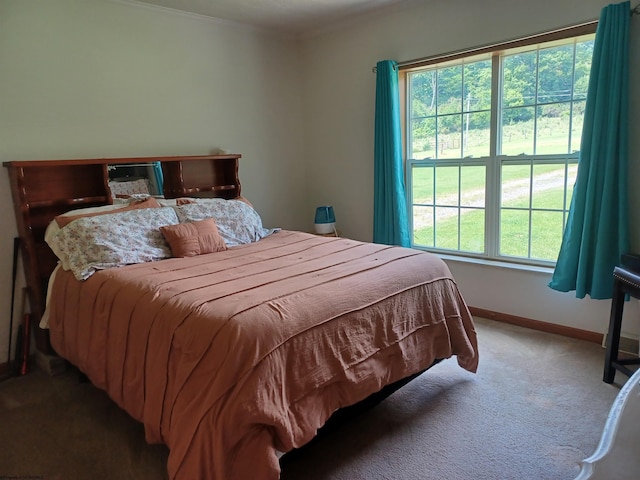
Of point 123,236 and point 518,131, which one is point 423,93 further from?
point 123,236

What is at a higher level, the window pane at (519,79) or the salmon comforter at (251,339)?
the window pane at (519,79)

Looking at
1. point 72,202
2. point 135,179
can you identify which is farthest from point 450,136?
point 72,202

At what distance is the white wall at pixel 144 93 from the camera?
2820 mm

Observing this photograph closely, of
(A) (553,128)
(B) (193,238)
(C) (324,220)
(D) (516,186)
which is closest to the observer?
(B) (193,238)

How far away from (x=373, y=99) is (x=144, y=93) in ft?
6.36

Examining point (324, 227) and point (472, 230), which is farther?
point (324, 227)

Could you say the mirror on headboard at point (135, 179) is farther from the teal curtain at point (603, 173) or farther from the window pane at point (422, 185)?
the teal curtain at point (603, 173)

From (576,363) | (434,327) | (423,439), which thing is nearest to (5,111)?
(434,327)

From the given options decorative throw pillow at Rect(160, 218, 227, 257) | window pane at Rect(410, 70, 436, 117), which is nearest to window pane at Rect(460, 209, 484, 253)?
window pane at Rect(410, 70, 436, 117)

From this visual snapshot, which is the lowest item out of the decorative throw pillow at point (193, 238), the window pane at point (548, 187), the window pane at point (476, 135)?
the decorative throw pillow at point (193, 238)

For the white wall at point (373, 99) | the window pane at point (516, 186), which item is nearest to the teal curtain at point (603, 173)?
the white wall at point (373, 99)

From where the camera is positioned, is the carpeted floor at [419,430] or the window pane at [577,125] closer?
the carpeted floor at [419,430]

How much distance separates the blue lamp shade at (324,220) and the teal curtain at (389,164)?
493 mm

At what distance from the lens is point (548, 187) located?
3.15 m
